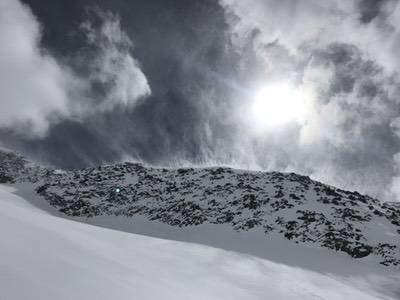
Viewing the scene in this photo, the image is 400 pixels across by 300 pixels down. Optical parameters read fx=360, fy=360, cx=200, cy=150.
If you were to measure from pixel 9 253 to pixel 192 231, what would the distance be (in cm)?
4063

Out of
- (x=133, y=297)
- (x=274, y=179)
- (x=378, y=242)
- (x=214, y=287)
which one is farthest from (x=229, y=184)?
(x=133, y=297)

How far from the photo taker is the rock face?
38719 millimetres

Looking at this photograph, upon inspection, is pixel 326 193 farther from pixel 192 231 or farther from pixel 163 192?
pixel 163 192

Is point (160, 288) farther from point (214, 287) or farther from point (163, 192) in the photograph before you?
point (163, 192)

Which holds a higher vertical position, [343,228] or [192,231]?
[343,228]

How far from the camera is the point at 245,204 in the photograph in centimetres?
5012

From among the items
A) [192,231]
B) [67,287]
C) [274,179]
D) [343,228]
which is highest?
[274,179]

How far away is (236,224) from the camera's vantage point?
44.1 meters

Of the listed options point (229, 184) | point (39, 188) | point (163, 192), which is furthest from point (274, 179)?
point (39, 188)

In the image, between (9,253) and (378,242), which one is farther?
(378,242)

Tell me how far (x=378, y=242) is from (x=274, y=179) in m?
24.2

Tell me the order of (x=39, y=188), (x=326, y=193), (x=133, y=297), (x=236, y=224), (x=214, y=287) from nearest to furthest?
(x=133, y=297)
(x=214, y=287)
(x=236, y=224)
(x=326, y=193)
(x=39, y=188)

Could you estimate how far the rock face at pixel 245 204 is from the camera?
127 feet

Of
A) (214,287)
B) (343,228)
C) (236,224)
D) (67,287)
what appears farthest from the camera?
(236,224)
